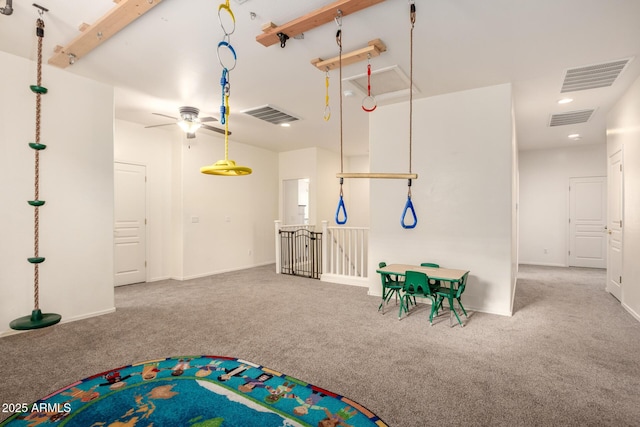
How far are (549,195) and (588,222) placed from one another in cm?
103

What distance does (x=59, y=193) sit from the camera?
3668 mm

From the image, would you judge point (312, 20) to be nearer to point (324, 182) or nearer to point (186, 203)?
point (186, 203)

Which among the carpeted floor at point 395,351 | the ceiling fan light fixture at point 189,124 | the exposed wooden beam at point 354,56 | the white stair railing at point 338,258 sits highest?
the exposed wooden beam at point 354,56

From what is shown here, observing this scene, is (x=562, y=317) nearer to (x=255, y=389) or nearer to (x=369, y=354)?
(x=369, y=354)

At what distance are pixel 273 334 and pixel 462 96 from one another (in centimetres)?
395

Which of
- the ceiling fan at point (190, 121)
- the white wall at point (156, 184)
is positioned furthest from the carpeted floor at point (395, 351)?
the ceiling fan at point (190, 121)

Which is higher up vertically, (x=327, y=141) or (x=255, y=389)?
(x=327, y=141)

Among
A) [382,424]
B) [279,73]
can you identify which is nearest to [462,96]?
[279,73]

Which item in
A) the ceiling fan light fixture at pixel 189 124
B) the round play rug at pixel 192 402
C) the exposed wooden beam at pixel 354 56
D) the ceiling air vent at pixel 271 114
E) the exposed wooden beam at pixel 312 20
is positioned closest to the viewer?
the round play rug at pixel 192 402

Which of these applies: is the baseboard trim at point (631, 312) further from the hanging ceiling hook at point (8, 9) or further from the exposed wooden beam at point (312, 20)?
the hanging ceiling hook at point (8, 9)

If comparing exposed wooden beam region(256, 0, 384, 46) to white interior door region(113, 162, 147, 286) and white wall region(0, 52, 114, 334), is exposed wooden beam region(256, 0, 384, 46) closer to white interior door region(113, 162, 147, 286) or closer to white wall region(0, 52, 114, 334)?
white wall region(0, 52, 114, 334)

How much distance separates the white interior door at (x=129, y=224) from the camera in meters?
5.64

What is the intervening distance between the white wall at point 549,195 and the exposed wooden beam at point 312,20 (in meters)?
7.79

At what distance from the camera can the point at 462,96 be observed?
4262 mm
